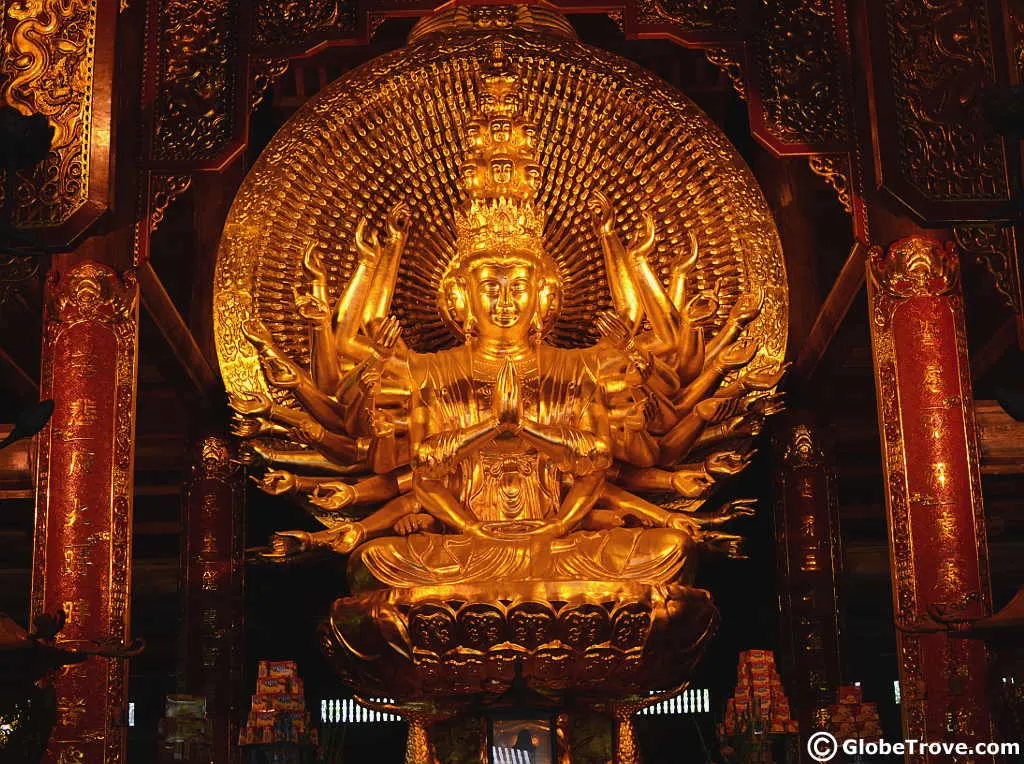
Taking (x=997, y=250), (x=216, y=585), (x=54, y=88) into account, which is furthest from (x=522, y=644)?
(x=54, y=88)

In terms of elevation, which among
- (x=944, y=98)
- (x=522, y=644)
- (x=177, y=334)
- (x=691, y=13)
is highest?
(x=691, y=13)

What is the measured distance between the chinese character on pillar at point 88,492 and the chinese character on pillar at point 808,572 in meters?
3.53

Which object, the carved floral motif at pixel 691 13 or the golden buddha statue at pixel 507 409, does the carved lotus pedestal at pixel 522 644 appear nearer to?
the golden buddha statue at pixel 507 409

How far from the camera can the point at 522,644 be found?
273 inches

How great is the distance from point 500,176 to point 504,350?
2.76ft

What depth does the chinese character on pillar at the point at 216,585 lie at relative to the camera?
814 centimetres

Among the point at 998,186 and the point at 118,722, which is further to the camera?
the point at 998,186

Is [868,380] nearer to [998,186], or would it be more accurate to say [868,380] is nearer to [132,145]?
[998,186]

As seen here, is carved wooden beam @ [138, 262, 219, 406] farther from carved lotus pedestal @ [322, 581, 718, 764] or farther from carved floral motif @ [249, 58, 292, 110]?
carved lotus pedestal @ [322, 581, 718, 764]

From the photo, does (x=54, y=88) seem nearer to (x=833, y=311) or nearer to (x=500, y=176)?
(x=500, y=176)

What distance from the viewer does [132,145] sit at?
7066 mm

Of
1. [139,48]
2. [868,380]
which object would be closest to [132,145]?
[139,48]

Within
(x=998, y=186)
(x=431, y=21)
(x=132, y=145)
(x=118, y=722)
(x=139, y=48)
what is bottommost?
(x=118, y=722)

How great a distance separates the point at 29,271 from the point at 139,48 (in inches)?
56.1
